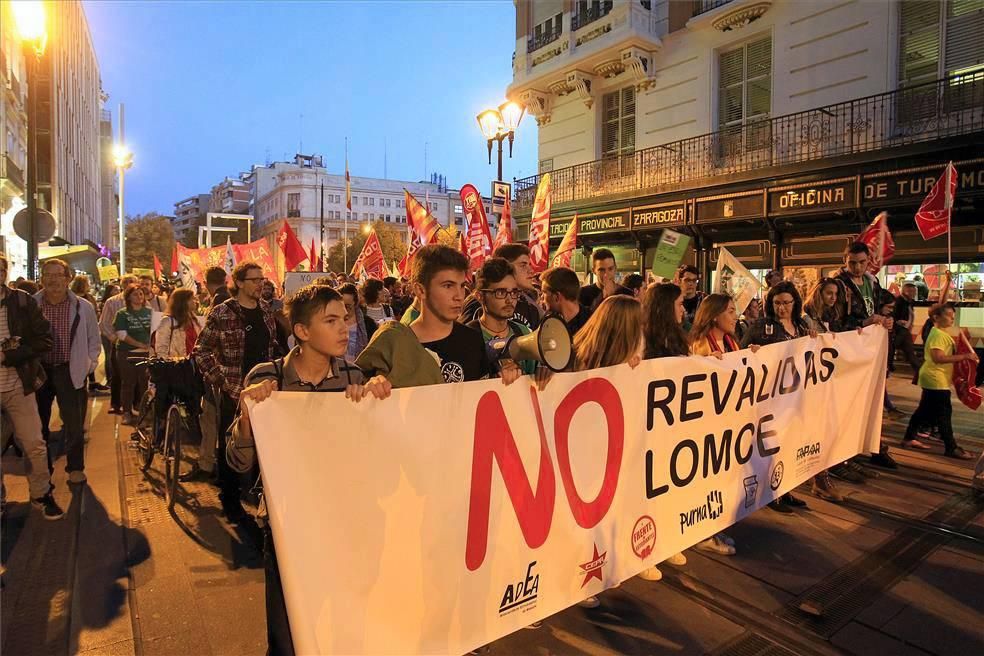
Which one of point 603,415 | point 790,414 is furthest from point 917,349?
point 603,415

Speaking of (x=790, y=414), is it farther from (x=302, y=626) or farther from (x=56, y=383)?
(x=56, y=383)

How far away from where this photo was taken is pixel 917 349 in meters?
12.6

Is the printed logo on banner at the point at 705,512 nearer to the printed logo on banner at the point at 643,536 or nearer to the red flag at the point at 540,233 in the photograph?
the printed logo on banner at the point at 643,536

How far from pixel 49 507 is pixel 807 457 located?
5676mm

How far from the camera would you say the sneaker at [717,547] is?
4078 mm

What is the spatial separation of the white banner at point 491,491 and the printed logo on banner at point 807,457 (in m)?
0.55

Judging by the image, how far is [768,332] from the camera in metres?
5.10

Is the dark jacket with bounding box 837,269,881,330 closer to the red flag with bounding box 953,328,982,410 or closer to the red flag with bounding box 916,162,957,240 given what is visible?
the red flag with bounding box 953,328,982,410

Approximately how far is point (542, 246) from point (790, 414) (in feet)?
20.0

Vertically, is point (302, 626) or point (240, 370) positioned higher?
point (240, 370)

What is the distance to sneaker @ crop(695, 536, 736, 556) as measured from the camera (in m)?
4.08

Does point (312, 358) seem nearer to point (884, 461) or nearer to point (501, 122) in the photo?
point (884, 461)

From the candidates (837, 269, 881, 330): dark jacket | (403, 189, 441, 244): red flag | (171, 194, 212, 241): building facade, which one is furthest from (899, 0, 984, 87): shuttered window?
(171, 194, 212, 241): building facade

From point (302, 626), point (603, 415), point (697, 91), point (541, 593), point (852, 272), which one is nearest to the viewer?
point (302, 626)
